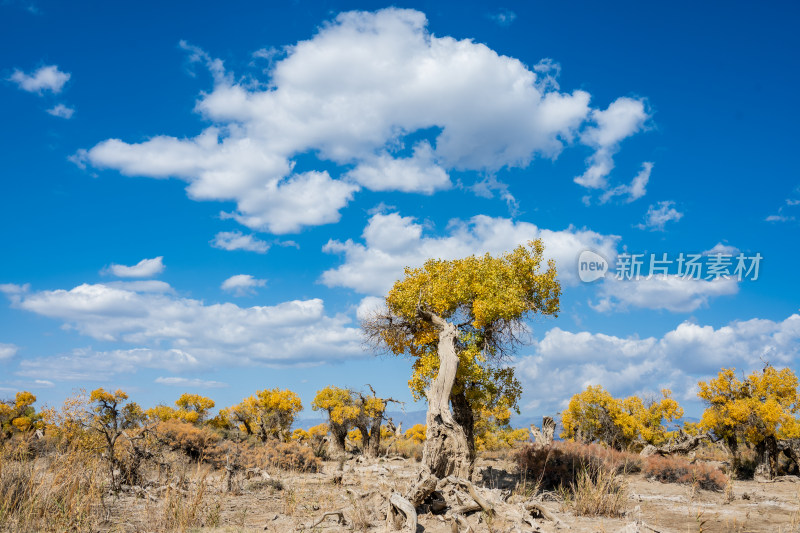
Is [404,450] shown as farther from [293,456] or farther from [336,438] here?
[293,456]

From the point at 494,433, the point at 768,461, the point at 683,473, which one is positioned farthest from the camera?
the point at 494,433

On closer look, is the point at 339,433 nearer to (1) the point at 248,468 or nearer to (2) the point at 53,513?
(1) the point at 248,468

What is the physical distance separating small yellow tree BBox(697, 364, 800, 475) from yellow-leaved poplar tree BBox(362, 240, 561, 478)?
12128 mm

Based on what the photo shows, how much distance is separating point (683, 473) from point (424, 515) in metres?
13.7

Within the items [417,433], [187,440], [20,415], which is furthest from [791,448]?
[20,415]

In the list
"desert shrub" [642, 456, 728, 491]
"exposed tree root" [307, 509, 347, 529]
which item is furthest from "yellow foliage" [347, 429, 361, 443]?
"exposed tree root" [307, 509, 347, 529]

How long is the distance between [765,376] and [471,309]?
634 inches

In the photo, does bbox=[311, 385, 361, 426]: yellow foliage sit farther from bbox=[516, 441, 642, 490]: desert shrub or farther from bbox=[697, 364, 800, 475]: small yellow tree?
bbox=[697, 364, 800, 475]: small yellow tree

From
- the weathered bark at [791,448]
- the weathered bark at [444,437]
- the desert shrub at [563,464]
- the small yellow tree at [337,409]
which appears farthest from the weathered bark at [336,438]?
the weathered bark at [791,448]

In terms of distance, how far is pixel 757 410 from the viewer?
68.6 ft

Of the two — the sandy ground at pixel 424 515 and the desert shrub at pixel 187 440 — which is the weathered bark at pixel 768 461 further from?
the desert shrub at pixel 187 440

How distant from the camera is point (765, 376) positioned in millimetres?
22141

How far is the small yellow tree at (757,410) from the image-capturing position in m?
20.5

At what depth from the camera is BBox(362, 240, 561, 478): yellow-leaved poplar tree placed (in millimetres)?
14806
